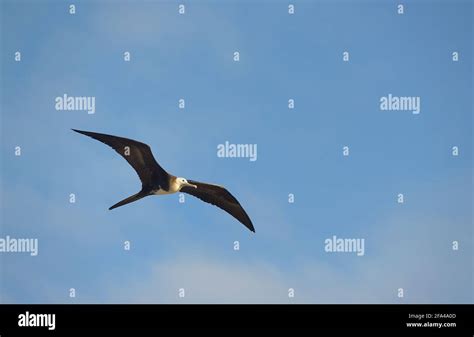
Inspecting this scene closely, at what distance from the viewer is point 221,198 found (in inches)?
372

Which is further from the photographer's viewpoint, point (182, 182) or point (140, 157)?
point (182, 182)

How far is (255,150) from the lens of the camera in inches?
325

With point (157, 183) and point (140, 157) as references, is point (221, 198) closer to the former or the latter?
point (157, 183)

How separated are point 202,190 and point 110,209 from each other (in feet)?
4.41

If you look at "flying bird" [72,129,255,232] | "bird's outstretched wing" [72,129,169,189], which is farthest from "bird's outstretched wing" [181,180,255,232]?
"bird's outstretched wing" [72,129,169,189]

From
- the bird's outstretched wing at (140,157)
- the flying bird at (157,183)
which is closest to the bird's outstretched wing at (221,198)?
the flying bird at (157,183)

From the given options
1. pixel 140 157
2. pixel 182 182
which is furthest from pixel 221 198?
pixel 140 157

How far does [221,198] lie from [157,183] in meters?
0.82

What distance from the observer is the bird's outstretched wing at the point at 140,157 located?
8.58m

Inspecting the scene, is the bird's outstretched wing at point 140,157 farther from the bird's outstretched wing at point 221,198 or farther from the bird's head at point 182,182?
the bird's outstretched wing at point 221,198

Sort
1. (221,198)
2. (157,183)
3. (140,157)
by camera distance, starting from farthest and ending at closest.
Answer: (221,198) < (157,183) < (140,157)

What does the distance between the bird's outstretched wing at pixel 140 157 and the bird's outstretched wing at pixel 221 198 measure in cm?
41
